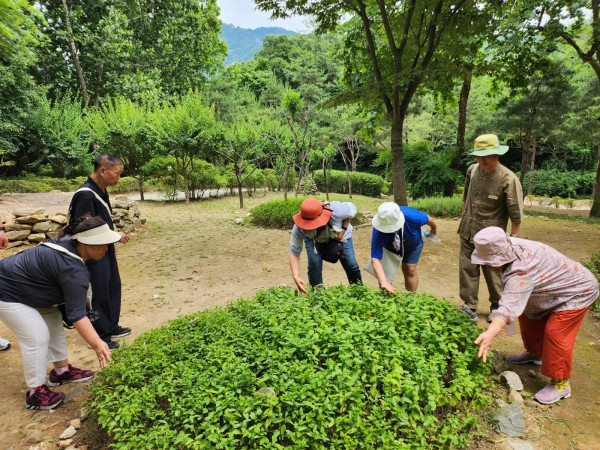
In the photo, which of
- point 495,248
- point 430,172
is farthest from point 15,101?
point 495,248

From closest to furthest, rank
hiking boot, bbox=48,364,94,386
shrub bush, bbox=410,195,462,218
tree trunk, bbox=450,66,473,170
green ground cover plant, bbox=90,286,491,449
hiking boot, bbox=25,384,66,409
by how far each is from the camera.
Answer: green ground cover plant, bbox=90,286,491,449 → hiking boot, bbox=25,384,66,409 → hiking boot, bbox=48,364,94,386 → shrub bush, bbox=410,195,462,218 → tree trunk, bbox=450,66,473,170

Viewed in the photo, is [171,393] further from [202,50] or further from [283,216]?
[202,50]

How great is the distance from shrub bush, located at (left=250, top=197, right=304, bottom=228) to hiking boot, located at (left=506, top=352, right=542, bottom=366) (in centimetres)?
700

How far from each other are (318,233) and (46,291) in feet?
7.72

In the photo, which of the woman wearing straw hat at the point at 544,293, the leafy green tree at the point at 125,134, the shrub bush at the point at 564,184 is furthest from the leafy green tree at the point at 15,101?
the shrub bush at the point at 564,184

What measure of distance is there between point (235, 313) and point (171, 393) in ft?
3.14

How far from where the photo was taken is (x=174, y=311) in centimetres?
476

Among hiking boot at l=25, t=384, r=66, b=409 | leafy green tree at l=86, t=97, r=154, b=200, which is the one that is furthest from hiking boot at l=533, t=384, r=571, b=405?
leafy green tree at l=86, t=97, r=154, b=200

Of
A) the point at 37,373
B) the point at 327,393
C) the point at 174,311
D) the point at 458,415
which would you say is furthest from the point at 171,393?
the point at 174,311

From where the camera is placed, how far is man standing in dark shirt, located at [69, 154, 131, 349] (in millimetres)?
3490

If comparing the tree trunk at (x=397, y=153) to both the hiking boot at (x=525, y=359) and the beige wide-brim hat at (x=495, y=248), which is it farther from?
the beige wide-brim hat at (x=495, y=248)

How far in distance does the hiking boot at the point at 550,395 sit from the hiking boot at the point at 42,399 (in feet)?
12.0

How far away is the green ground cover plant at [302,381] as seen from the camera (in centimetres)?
187

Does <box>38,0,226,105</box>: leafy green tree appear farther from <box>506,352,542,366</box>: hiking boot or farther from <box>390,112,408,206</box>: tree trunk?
<box>506,352,542,366</box>: hiking boot
